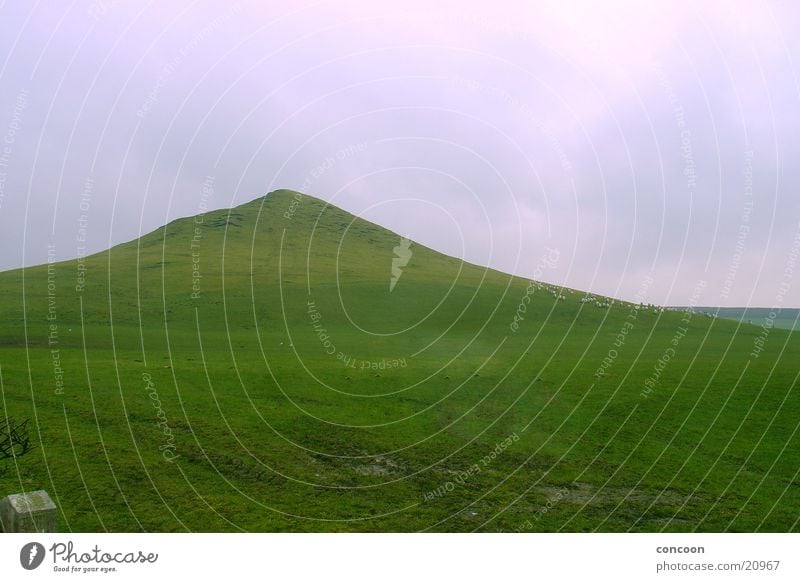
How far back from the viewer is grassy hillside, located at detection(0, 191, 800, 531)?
14.8m

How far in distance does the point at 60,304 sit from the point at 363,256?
4444cm

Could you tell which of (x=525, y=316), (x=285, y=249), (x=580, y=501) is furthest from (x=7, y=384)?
(x=285, y=249)

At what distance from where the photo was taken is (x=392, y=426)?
2131 cm

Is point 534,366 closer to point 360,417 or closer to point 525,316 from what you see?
point 360,417

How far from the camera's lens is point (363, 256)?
89.1 m
